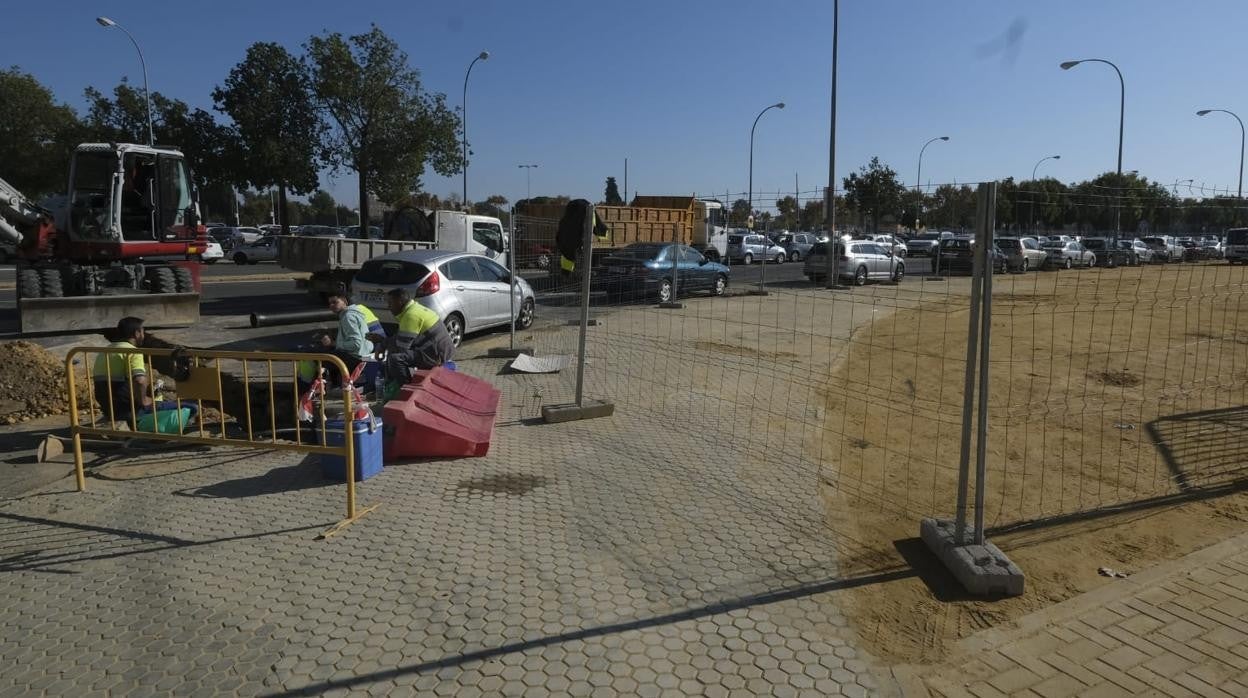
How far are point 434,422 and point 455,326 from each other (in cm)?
597

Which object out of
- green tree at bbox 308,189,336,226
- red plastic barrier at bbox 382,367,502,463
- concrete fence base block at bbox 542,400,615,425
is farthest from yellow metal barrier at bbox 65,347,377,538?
green tree at bbox 308,189,336,226

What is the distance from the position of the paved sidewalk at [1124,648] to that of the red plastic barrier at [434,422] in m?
4.21

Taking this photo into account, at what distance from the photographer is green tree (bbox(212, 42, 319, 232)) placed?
36188mm

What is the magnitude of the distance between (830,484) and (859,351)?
7590mm

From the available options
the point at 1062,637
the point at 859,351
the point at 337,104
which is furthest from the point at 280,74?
the point at 1062,637

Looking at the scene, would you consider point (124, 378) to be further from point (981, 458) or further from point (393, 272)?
point (981, 458)

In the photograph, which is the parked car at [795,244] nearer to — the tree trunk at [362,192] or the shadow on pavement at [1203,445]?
the tree trunk at [362,192]

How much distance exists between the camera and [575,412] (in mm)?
8016

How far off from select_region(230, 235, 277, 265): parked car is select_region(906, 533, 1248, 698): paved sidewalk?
40.7 m

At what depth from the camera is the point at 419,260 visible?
1213 centimetres

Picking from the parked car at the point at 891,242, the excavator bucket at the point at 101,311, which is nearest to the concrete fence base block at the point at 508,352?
the excavator bucket at the point at 101,311

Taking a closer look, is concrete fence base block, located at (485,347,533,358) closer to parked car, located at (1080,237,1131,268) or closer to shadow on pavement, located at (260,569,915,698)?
shadow on pavement, located at (260,569,915,698)

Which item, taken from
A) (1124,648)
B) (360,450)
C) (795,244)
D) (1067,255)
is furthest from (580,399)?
(795,244)

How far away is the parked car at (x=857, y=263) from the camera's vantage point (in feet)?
90.2
